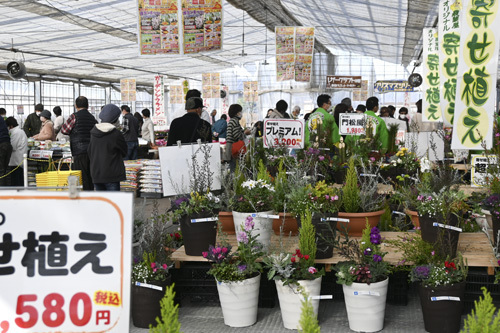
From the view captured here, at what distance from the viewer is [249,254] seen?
12.8 ft

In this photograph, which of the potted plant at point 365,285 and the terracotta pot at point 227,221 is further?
the terracotta pot at point 227,221

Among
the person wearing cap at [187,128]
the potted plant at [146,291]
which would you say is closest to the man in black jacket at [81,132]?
the person wearing cap at [187,128]

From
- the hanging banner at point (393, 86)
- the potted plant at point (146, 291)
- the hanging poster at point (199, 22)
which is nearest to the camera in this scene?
the potted plant at point (146, 291)

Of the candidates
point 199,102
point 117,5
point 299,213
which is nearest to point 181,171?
point 199,102

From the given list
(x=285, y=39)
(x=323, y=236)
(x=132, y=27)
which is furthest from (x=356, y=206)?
(x=132, y=27)

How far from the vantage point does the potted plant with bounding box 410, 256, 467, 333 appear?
3598mm

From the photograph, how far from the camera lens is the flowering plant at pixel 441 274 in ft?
11.9

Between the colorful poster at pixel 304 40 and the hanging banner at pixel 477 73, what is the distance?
8991 millimetres

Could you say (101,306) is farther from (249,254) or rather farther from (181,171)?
(181,171)

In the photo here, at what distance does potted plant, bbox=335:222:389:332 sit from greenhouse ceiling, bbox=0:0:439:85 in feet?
22.5

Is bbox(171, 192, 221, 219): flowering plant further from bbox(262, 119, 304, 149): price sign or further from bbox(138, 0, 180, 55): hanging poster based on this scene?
bbox(262, 119, 304, 149): price sign

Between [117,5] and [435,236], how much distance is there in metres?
12.1

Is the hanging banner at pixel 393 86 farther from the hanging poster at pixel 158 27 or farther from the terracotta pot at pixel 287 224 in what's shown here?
the terracotta pot at pixel 287 224

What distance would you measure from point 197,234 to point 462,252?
5.84 feet
